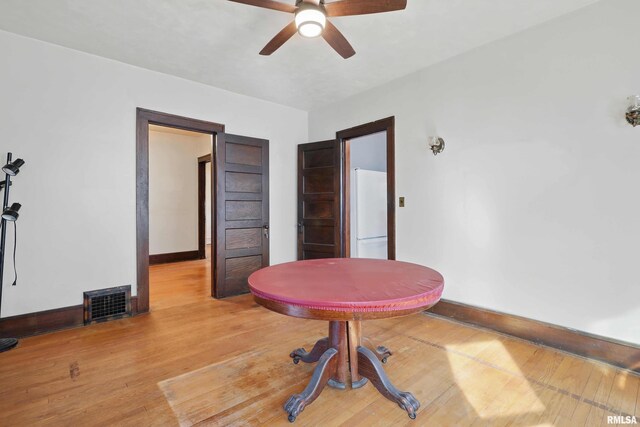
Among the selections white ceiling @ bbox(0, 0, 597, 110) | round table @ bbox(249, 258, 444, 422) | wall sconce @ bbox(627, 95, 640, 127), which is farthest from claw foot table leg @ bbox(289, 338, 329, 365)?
wall sconce @ bbox(627, 95, 640, 127)

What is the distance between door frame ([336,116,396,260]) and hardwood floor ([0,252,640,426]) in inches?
45.9

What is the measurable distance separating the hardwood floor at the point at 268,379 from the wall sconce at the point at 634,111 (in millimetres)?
1755

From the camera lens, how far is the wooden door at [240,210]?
3.84 metres

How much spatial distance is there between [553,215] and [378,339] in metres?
1.80

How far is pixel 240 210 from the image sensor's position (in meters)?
4.04

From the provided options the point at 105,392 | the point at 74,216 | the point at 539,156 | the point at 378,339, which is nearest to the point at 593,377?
the point at 378,339

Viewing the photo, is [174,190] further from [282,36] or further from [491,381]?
[491,381]

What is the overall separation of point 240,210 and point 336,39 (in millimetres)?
2529

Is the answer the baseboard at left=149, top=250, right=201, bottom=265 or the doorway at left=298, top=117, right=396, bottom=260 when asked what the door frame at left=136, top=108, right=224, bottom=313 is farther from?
the baseboard at left=149, top=250, right=201, bottom=265

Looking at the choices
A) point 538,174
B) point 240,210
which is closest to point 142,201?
point 240,210

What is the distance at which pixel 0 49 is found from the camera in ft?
8.59

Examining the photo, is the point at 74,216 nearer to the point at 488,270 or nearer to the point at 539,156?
the point at 488,270

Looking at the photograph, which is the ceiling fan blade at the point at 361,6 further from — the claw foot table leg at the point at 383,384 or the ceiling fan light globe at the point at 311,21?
the claw foot table leg at the point at 383,384

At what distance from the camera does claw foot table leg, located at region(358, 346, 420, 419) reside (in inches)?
63.2
